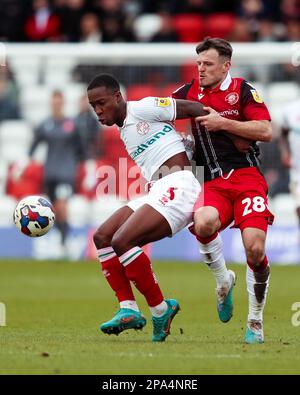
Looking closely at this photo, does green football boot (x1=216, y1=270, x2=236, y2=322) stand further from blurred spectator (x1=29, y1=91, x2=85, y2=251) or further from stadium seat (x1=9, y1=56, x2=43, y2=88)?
stadium seat (x1=9, y1=56, x2=43, y2=88)

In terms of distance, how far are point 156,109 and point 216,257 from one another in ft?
4.59

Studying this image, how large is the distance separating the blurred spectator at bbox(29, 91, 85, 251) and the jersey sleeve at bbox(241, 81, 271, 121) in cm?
1020

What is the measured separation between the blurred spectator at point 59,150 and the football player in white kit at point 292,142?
5130 mm

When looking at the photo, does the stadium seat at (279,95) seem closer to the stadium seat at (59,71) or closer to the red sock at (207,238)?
the stadium seat at (59,71)

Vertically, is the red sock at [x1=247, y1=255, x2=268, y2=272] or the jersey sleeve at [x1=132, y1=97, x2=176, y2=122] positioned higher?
the jersey sleeve at [x1=132, y1=97, x2=176, y2=122]

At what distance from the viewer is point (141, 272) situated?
9180 millimetres

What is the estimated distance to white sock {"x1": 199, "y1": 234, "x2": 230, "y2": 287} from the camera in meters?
9.67

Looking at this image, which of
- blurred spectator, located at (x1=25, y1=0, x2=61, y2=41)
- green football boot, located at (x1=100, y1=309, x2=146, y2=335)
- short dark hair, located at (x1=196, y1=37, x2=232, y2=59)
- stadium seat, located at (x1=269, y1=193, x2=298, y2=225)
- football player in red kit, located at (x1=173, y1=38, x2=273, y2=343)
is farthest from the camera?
blurred spectator, located at (x1=25, y1=0, x2=61, y2=41)

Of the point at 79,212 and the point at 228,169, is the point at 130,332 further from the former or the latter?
the point at 79,212

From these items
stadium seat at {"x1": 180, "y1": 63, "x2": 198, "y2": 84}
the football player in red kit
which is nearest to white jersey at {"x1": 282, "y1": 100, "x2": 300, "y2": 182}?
stadium seat at {"x1": 180, "y1": 63, "x2": 198, "y2": 84}

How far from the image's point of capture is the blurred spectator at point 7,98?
20.6 m

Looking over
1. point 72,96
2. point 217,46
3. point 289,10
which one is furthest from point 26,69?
point 217,46

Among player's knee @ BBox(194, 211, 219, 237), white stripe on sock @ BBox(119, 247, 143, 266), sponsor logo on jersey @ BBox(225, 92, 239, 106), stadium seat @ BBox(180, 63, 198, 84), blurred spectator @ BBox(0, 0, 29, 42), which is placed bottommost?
white stripe on sock @ BBox(119, 247, 143, 266)

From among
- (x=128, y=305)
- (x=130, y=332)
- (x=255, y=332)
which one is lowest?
(x=255, y=332)
